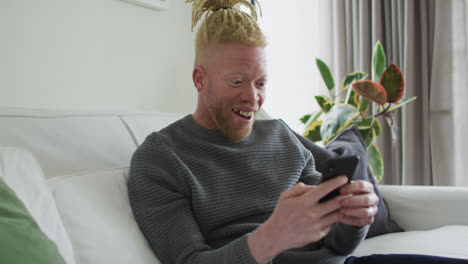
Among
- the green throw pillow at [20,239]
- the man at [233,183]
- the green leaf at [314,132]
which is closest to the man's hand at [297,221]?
the man at [233,183]

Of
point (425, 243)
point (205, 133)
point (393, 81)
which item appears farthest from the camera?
point (393, 81)

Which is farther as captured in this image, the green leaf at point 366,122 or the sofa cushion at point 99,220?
the green leaf at point 366,122

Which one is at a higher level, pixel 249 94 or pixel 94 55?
pixel 94 55

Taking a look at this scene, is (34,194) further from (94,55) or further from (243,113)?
(94,55)

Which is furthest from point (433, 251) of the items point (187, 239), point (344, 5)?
point (344, 5)

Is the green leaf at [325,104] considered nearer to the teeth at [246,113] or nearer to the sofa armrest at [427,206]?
the sofa armrest at [427,206]

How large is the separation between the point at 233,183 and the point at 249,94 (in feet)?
0.70

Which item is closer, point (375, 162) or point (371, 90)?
point (371, 90)

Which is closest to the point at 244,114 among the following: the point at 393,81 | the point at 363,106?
the point at 393,81

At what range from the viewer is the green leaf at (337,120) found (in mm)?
1783

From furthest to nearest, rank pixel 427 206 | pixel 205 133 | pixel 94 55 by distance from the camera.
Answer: pixel 94 55 < pixel 427 206 < pixel 205 133

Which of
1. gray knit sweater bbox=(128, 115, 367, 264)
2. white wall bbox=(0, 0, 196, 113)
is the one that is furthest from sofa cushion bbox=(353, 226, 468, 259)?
white wall bbox=(0, 0, 196, 113)

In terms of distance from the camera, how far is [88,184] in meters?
0.84

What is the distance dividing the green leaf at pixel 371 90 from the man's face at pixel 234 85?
0.92m
